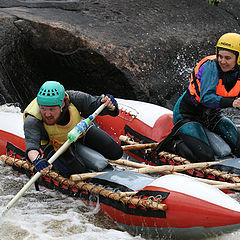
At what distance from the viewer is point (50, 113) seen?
407 cm

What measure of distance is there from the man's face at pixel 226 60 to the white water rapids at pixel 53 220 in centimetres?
124

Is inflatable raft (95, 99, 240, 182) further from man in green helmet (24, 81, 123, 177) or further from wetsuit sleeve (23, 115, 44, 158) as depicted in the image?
wetsuit sleeve (23, 115, 44, 158)

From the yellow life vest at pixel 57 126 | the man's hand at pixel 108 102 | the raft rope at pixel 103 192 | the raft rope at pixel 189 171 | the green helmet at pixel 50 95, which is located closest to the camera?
the raft rope at pixel 103 192

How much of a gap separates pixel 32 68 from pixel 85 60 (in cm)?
102

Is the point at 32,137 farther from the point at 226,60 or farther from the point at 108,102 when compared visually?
the point at 226,60

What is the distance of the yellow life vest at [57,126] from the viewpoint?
13.6 ft

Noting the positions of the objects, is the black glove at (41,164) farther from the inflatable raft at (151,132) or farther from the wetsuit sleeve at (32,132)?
the inflatable raft at (151,132)

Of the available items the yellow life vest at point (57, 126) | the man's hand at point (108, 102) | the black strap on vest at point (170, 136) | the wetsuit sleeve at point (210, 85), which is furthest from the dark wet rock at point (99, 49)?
the yellow life vest at point (57, 126)

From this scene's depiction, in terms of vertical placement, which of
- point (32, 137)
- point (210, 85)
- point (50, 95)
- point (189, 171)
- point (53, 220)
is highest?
point (210, 85)

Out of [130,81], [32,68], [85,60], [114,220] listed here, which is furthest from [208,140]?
[32,68]

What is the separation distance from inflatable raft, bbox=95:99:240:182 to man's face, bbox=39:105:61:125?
1439 mm

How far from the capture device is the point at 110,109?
4.43 m

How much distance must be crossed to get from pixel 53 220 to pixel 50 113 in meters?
0.90

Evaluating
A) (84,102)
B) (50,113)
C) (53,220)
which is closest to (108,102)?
(84,102)
